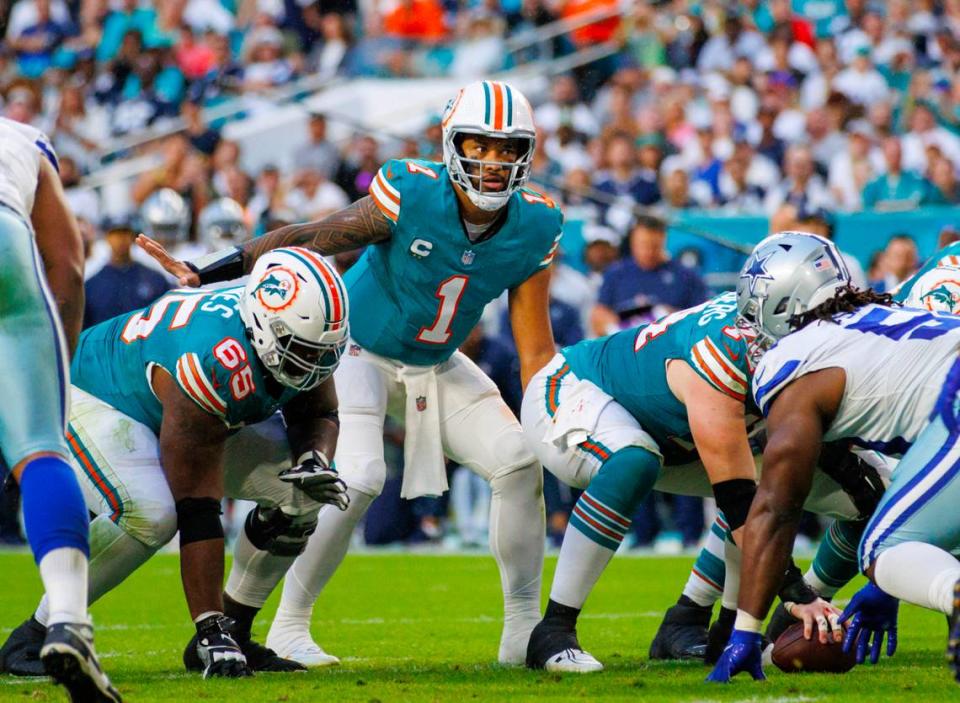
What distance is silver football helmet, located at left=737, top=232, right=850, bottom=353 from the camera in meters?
4.79

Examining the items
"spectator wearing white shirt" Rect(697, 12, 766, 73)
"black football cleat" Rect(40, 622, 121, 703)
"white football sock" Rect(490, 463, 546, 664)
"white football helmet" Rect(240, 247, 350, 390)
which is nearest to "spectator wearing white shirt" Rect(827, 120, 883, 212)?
"spectator wearing white shirt" Rect(697, 12, 766, 73)

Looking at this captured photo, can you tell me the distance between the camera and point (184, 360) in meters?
5.06

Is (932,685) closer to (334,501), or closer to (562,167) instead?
(334,501)

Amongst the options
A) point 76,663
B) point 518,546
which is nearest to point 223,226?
point 518,546

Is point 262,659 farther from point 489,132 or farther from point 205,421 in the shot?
point 489,132

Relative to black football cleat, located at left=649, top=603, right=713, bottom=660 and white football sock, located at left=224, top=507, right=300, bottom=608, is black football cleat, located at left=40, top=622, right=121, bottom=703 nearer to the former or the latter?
white football sock, located at left=224, top=507, right=300, bottom=608

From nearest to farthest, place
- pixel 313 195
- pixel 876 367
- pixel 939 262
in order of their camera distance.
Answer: pixel 876 367, pixel 939 262, pixel 313 195

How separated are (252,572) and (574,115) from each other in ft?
32.9

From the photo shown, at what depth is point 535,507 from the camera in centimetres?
572

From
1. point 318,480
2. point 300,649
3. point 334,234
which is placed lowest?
point 300,649

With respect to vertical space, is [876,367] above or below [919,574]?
above

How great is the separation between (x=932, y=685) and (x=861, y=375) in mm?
953

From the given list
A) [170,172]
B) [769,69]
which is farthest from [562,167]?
[170,172]

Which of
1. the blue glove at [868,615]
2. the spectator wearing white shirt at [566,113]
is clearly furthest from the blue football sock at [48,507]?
the spectator wearing white shirt at [566,113]
